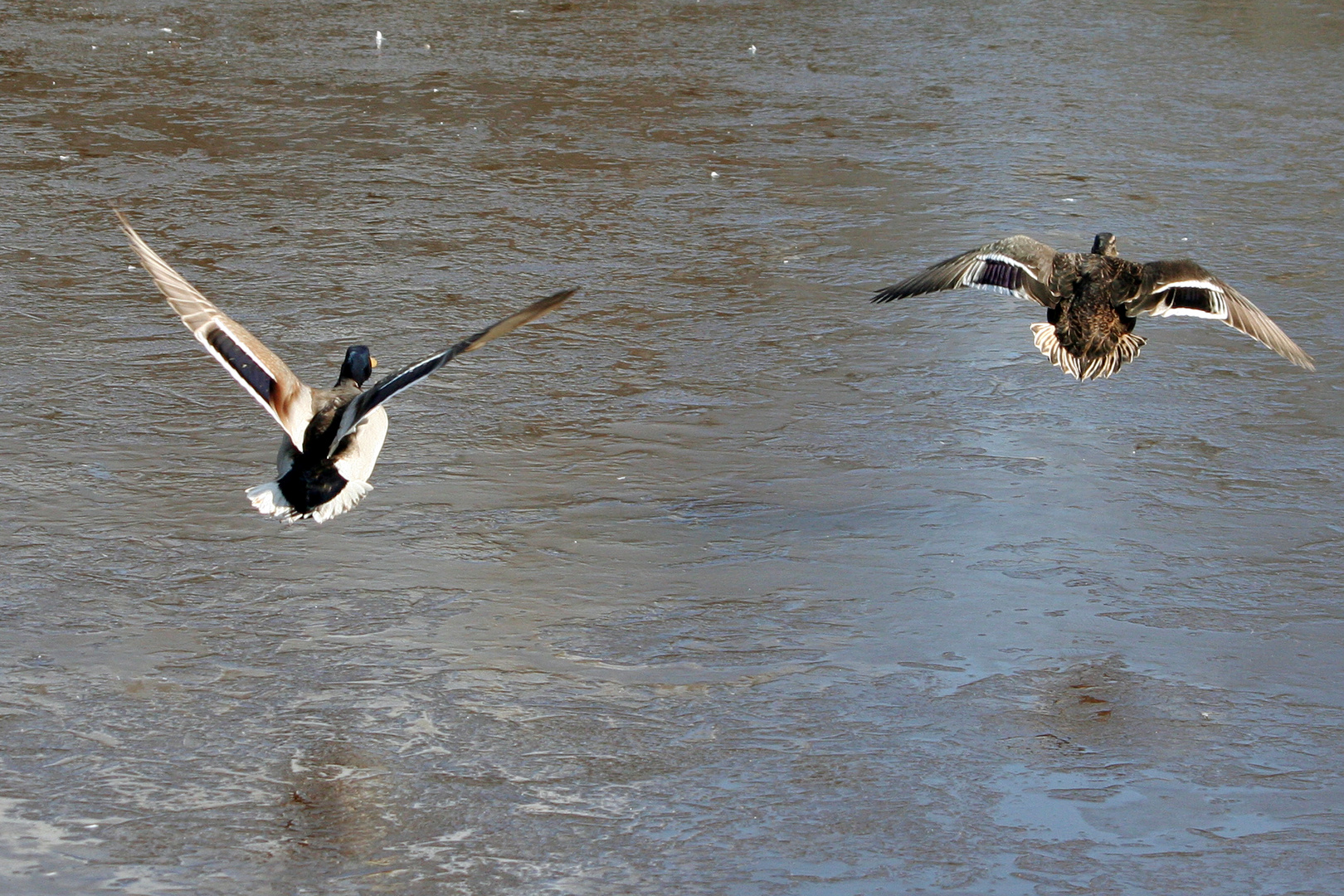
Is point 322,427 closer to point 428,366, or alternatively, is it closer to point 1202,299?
point 428,366

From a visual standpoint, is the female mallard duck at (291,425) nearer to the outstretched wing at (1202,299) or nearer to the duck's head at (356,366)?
the duck's head at (356,366)

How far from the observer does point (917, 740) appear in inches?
162

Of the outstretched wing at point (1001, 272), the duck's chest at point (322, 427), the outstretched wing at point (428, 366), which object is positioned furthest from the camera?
the outstretched wing at point (1001, 272)

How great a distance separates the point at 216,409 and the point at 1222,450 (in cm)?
368

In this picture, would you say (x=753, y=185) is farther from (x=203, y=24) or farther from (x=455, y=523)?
(x=203, y=24)

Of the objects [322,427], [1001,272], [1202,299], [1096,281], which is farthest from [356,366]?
[1202,299]

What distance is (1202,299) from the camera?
616 cm

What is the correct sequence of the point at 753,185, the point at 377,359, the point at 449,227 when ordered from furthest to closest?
1. the point at 753,185
2. the point at 449,227
3. the point at 377,359

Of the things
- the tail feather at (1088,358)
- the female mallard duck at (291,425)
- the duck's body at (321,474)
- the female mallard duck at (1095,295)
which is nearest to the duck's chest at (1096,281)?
the female mallard duck at (1095,295)

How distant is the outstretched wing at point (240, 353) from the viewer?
16.1ft

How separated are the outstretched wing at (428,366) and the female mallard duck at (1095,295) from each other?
7.51 feet

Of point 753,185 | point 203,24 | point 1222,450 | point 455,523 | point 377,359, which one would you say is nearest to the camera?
point 455,523

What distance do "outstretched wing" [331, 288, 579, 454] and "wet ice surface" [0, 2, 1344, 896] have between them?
561 millimetres

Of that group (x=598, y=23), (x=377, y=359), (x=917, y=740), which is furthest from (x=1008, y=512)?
(x=598, y=23)
